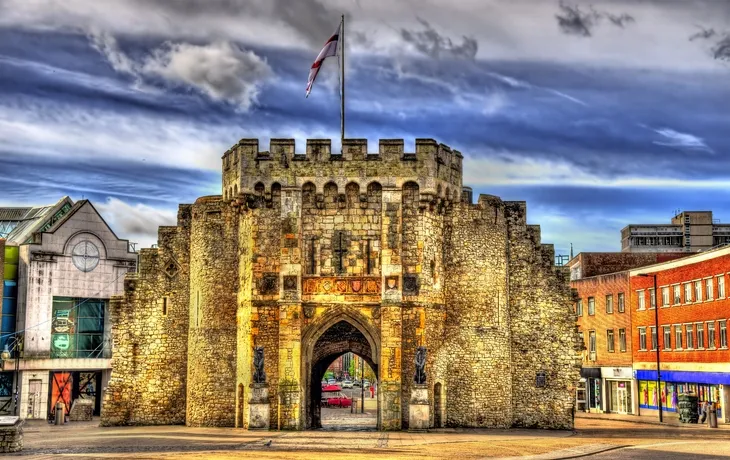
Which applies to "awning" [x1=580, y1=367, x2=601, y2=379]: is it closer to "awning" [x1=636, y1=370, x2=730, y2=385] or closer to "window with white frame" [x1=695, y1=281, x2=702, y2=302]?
"awning" [x1=636, y1=370, x2=730, y2=385]

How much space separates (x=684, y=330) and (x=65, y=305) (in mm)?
37649

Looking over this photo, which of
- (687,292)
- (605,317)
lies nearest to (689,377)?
(687,292)

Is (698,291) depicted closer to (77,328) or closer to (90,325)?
(90,325)

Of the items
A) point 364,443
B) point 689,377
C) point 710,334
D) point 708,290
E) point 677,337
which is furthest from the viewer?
point 677,337

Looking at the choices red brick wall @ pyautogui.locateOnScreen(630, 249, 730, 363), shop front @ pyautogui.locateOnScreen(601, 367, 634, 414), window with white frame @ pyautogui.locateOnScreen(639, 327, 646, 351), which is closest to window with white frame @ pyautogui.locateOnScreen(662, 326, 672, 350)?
red brick wall @ pyautogui.locateOnScreen(630, 249, 730, 363)

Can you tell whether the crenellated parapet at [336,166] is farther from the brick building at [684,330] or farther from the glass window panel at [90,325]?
the glass window panel at [90,325]

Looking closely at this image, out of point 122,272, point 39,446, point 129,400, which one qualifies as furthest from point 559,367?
point 122,272

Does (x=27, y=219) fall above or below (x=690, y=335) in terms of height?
above

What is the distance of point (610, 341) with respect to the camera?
66.9 meters

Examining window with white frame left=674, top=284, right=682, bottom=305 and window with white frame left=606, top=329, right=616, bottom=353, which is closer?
window with white frame left=674, top=284, right=682, bottom=305

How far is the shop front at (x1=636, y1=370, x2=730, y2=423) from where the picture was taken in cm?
5144

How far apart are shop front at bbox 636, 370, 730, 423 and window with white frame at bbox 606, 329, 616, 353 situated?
14.4ft

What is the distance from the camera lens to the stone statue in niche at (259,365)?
3875 cm

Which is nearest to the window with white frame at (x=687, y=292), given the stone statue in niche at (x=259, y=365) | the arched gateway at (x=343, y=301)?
the arched gateway at (x=343, y=301)
